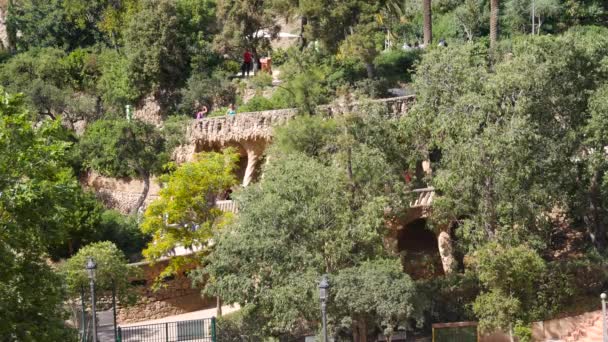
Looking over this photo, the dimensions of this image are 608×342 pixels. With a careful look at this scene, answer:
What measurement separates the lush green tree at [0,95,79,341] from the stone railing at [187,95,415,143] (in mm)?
17866

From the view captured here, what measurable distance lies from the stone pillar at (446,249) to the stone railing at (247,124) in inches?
194

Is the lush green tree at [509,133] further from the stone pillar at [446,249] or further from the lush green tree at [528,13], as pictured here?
the lush green tree at [528,13]

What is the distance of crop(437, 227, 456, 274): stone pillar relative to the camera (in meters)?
43.8

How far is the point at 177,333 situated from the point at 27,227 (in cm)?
1115

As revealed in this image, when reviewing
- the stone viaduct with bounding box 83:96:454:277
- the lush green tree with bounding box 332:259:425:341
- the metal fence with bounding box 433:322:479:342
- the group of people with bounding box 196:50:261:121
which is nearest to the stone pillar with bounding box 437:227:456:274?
the stone viaduct with bounding box 83:96:454:277

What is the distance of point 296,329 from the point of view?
4009cm

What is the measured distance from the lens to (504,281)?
3903 cm

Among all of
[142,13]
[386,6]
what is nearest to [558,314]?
[386,6]

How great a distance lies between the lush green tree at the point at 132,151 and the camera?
5084 cm

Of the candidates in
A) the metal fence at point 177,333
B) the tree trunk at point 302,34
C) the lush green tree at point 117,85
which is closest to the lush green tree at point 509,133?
the metal fence at point 177,333

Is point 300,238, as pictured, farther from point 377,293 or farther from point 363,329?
point 363,329

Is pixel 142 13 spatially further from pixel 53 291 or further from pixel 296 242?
pixel 53 291

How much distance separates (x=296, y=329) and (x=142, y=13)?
70.5 feet

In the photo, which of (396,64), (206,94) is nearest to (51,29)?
(206,94)
